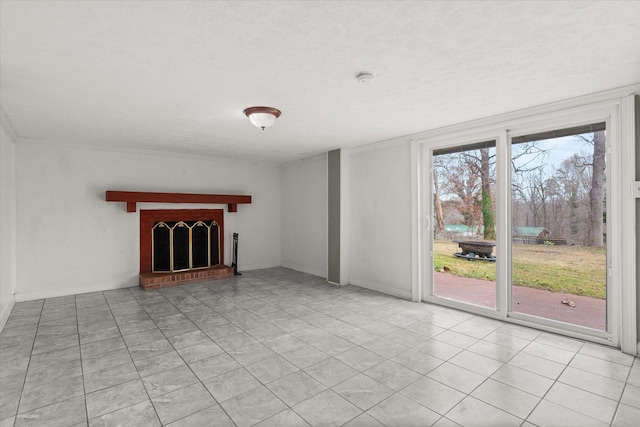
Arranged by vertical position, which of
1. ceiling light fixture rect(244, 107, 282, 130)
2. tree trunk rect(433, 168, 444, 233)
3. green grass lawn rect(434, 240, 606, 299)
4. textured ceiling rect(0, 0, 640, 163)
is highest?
textured ceiling rect(0, 0, 640, 163)

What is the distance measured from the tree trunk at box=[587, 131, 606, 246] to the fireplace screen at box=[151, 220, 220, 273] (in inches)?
226

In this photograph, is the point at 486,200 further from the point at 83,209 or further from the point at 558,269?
the point at 83,209

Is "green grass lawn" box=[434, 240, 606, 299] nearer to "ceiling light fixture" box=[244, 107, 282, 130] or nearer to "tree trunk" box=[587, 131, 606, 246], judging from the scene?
"tree trunk" box=[587, 131, 606, 246]

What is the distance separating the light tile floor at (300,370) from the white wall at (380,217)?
81cm

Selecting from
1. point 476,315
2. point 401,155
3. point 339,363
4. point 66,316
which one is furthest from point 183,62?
point 476,315

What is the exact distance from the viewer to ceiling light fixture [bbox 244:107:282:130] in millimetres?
3279

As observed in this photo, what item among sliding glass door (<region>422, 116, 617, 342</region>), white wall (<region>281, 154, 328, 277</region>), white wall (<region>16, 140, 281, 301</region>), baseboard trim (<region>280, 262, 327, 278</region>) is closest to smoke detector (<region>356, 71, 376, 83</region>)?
sliding glass door (<region>422, 116, 617, 342</region>)

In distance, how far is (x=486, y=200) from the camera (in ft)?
13.0

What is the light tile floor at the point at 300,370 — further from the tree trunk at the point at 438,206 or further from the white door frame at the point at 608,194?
the tree trunk at the point at 438,206

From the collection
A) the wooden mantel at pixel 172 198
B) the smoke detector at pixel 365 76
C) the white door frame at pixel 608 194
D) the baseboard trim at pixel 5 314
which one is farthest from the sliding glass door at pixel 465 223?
the baseboard trim at pixel 5 314

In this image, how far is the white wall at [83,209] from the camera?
15.4 feet

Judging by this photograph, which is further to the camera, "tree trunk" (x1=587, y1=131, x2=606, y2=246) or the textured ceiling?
"tree trunk" (x1=587, y1=131, x2=606, y2=246)

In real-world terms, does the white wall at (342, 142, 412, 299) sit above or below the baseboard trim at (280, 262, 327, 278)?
above

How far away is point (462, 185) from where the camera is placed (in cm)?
424
